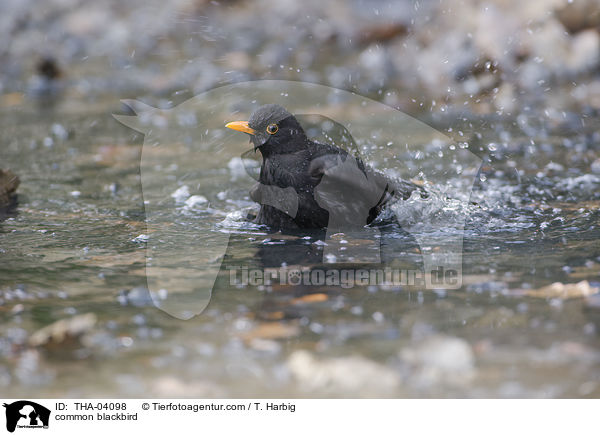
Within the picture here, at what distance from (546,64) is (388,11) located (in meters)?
3.51

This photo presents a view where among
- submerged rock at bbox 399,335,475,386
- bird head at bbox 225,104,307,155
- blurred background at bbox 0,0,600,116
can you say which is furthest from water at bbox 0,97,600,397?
blurred background at bbox 0,0,600,116

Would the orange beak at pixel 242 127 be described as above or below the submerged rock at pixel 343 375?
above

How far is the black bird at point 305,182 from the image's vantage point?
4.64 meters

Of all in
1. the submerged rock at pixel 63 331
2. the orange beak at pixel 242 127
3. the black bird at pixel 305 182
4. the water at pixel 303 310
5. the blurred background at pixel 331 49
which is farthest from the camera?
the blurred background at pixel 331 49

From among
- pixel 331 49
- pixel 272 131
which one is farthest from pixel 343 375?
pixel 331 49

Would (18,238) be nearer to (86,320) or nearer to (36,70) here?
(86,320)

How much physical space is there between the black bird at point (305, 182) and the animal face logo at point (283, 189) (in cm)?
1

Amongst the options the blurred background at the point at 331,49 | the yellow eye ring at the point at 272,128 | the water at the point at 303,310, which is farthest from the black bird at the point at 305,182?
the blurred background at the point at 331,49

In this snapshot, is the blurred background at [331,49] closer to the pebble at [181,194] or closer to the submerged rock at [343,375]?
the pebble at [181,194]

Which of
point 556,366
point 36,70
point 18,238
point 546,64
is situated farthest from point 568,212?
point 36,70

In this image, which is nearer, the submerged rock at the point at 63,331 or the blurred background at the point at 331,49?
the submerged rock at the point at 63,331
